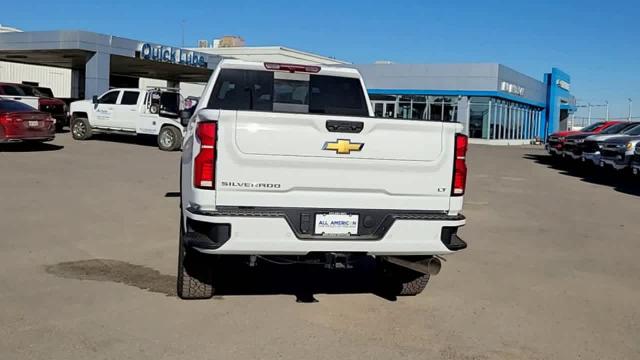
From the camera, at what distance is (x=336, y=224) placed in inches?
195

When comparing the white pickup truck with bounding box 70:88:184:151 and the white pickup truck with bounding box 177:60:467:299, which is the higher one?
the white pickup truck with bounding box 70:88:184:151

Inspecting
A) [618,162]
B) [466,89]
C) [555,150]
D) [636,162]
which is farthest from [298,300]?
[466,89]

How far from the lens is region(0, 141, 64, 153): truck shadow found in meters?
19.7

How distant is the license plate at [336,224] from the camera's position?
4.93 metres

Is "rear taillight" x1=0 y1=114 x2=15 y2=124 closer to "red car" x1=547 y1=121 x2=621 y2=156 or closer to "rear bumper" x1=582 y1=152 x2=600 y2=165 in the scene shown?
"rear bumper" x1=582 y1=152 x2=600 y2=165

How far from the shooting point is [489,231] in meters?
9.84

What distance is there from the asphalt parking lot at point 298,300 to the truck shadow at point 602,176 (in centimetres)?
754

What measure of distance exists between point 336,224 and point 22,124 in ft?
53.8

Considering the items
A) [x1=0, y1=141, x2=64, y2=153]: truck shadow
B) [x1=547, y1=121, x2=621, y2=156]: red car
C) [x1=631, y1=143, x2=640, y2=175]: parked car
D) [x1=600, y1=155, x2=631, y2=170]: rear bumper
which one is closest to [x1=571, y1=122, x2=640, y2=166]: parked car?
[x1=600, y1=155, x2=631, y2=170]: rear bumper

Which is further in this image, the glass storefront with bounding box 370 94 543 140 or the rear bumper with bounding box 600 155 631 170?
the glass storefront with bounding box 370 94 543 140

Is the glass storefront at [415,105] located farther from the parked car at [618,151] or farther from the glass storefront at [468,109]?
the parked car at [618,151]

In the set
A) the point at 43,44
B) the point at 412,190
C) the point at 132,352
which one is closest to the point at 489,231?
the point at 412,190

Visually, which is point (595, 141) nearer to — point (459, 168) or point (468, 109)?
point (459, 168)

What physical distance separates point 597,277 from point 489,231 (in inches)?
107
